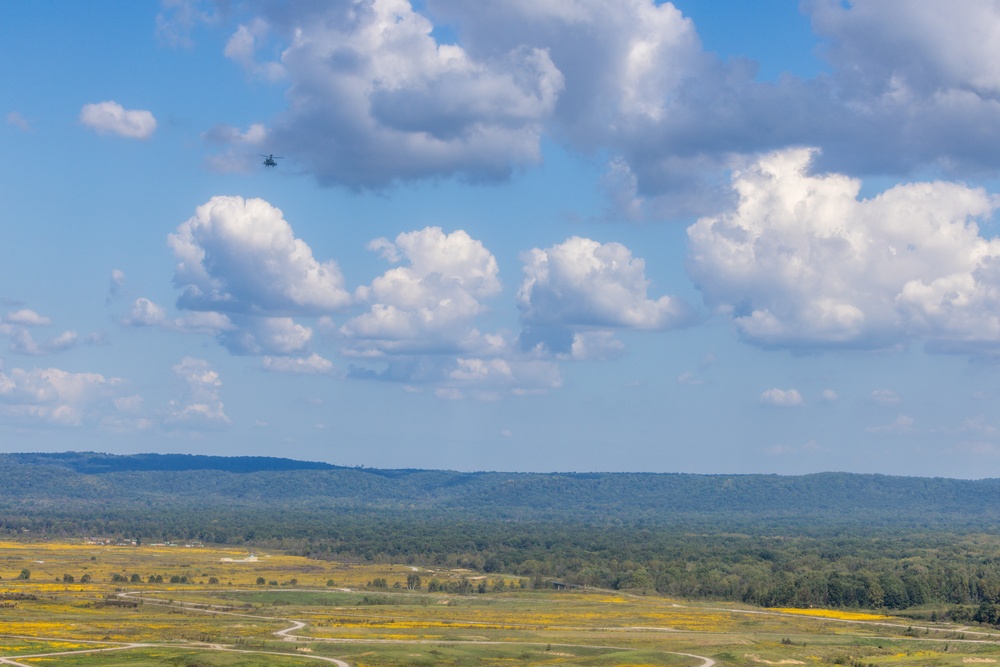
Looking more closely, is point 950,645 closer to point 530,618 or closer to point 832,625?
point 832,625

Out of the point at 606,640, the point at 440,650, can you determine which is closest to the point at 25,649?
the point at 440,650

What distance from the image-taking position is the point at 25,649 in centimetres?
13112

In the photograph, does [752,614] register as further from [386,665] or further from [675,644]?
[386,665]

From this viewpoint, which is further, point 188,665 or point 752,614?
point 752,614

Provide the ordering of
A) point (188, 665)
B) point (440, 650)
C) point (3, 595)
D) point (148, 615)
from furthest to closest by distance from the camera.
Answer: point (3, 595), point (148, 615), point (440, 650), point (188, 665)

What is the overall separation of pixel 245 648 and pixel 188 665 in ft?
49.7

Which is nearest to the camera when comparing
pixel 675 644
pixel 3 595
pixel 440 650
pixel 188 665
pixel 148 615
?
pixel 188 665

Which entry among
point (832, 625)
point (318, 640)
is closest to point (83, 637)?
point (318, 640)

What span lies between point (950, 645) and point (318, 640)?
2947 inches

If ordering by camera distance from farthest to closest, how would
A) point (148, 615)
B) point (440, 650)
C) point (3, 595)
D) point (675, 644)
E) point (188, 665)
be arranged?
point (3, 595), point (148, 615), point (675, 644), point (440, 650), point (188, 665)

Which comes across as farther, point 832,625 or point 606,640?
point 832,625

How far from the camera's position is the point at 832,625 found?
182m

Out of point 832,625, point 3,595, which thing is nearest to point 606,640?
point 832,625

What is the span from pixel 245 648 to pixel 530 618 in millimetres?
54294
